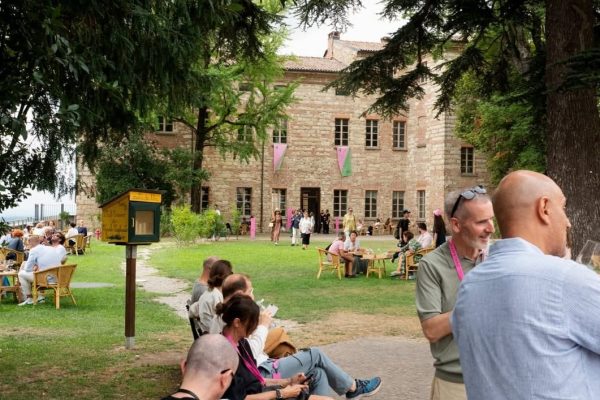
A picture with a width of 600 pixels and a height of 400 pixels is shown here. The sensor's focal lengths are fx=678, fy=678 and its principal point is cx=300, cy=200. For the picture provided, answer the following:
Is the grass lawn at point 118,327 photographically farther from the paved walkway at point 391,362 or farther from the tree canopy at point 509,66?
the tree canopy at point 509,66

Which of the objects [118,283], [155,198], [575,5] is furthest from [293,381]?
[118,283]

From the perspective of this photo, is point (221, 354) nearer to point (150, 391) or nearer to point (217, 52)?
point (150, 391)

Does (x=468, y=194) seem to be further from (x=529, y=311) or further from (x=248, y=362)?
(x=248, y=362)

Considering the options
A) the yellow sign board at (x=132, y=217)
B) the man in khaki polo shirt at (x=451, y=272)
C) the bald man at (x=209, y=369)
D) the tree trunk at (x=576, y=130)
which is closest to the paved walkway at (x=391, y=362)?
the yellow sign board at (x=132, y=217)

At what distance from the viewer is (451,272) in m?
3.09

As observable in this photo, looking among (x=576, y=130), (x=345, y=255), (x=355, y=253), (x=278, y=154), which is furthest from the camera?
(x=278, y=154)

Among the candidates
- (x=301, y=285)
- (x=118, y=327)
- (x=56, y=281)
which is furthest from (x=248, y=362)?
(x=301, y=285)

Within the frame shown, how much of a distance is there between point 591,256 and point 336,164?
40772mm

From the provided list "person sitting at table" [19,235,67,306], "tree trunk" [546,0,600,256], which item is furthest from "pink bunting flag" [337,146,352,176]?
"tree trunk" [546,0,600,256]

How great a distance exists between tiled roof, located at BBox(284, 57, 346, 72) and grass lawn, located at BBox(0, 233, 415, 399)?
2444cm

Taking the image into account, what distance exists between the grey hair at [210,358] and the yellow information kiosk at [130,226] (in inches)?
226

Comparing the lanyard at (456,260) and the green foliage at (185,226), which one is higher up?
the lanyard at (456,260)

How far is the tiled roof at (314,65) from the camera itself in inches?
1686

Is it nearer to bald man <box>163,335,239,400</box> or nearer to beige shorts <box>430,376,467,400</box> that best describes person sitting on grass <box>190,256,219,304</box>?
beige shorts <box>430,376,467,400</box>
